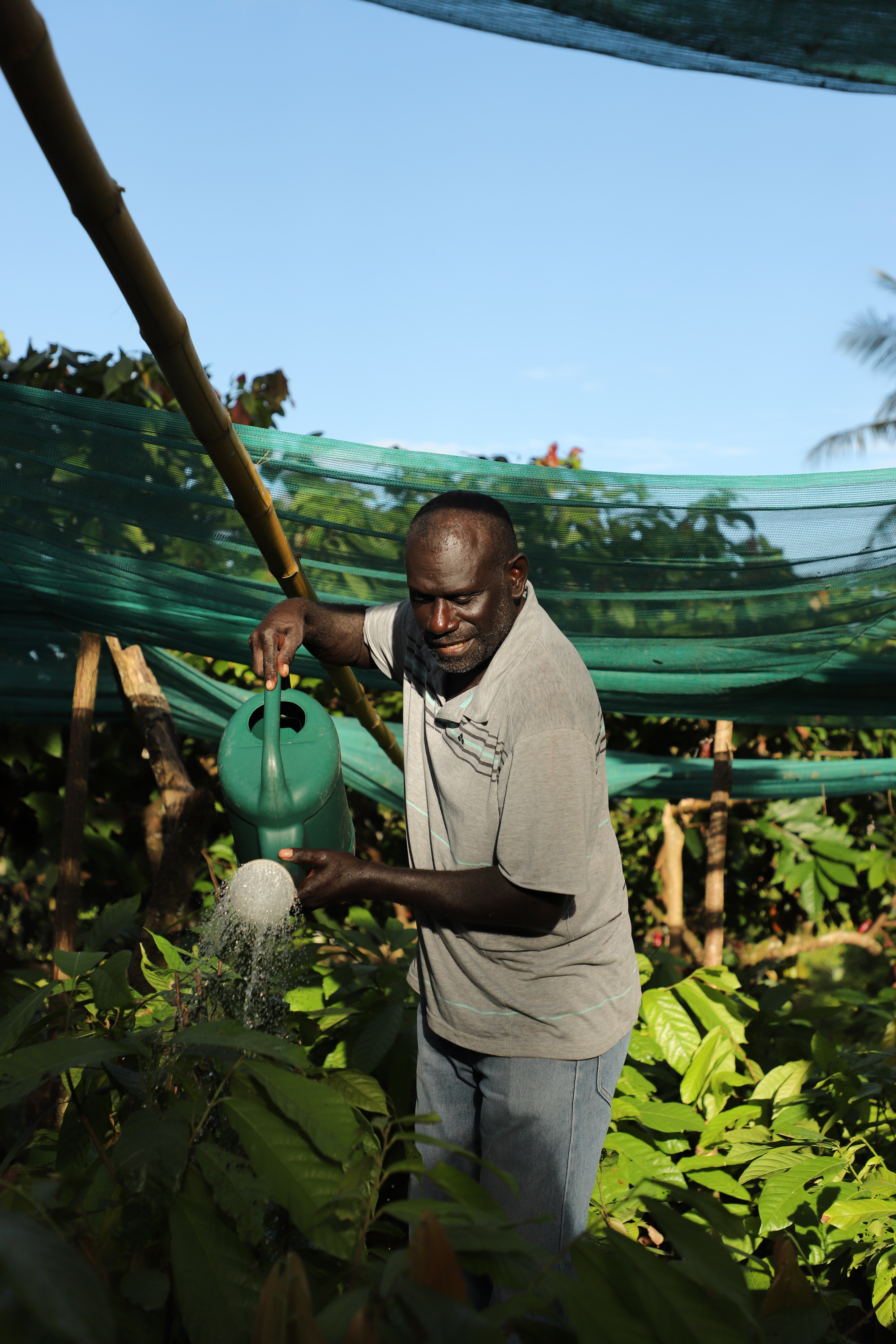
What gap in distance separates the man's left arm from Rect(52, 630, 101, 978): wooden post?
1794 mm

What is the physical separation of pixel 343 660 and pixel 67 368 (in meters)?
2.13

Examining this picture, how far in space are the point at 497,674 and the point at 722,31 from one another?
3.97 feet

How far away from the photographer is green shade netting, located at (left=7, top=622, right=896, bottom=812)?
3123mm

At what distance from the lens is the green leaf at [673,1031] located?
242cm

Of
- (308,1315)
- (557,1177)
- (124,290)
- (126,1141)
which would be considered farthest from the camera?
(557,1177)

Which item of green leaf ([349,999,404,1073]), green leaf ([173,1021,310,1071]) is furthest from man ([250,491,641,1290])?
green leaf ([173,1021,310,1071])

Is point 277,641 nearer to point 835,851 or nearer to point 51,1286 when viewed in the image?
point 51,1286

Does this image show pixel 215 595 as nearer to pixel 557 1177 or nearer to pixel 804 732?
pixel 557 1177

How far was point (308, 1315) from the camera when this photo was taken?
51 cm

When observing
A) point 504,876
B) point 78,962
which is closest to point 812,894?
point 504,876

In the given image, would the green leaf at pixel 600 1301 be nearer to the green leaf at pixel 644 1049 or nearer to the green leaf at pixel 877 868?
the green leaf at pixel 644 1049

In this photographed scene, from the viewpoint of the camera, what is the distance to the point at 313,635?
5.62 ft

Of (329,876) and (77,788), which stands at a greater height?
(77,788)

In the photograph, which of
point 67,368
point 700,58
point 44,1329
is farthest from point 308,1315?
point 67,368
